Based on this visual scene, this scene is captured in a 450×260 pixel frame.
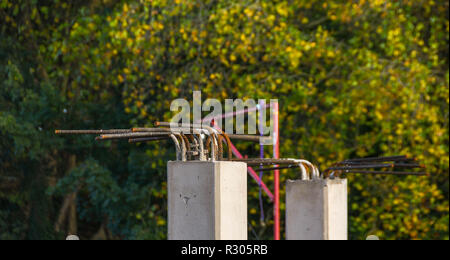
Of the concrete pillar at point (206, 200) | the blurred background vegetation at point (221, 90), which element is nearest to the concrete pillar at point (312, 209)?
the concrete pillar at point (206, 200)

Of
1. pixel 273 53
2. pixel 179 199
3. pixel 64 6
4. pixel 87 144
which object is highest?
pixel 64 6

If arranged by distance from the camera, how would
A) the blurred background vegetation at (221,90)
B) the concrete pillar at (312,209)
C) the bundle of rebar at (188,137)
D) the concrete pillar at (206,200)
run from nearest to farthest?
the concrete pillar at (206,200), the bundle of rebar at (188,137), the concrete pillar at (312,209), the blurred background vegetation at (221,90)

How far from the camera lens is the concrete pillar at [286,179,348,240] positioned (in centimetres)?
680

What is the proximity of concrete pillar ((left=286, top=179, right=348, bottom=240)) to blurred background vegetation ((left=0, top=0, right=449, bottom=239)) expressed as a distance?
519cm

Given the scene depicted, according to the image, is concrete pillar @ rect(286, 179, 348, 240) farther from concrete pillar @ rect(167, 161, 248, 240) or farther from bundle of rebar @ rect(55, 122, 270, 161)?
concrete pillar @ rect(167, 161, 248, 240)

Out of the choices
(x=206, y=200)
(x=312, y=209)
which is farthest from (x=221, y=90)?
(x=206, y=200)

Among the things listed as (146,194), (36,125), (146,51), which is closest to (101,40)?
(146,51)

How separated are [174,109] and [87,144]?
1.71 metres

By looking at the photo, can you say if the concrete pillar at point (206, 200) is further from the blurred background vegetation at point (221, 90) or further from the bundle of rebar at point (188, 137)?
the blurred background vegetation at point (221, 90)

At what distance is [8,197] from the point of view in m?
13.4

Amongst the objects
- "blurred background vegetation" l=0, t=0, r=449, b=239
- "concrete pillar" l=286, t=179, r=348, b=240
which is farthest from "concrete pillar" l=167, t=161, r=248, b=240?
"blurred background vegetation" l=0, t=0, r=449, b=239

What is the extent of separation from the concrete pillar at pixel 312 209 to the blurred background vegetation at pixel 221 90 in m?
5.19

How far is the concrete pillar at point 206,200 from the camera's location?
531 centimetres

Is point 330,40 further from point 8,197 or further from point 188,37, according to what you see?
point 8,197
